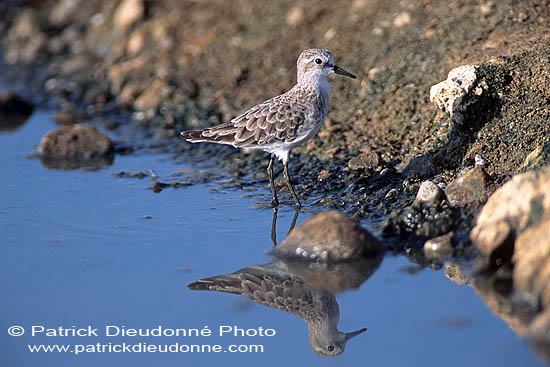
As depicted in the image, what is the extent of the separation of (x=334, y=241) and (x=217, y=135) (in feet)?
8.09

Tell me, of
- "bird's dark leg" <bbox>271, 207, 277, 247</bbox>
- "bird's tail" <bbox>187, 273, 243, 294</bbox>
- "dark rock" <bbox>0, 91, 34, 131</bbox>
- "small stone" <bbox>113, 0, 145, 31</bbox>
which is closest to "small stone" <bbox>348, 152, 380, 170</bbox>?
"bird's dark leg" <bbox>271, 207, 277, 247</bbox>

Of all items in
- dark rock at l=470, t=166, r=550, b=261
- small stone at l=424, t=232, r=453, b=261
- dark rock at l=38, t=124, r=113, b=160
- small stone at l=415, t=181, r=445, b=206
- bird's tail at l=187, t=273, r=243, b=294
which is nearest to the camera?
dark rock at l=470, t=166, r=550, b=261

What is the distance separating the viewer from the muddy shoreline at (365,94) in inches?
266

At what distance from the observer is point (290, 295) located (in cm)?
586

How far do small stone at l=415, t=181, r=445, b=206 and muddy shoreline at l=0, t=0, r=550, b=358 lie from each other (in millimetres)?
26

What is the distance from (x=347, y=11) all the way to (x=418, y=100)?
2.75 meters

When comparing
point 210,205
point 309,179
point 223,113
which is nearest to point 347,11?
point 223,113

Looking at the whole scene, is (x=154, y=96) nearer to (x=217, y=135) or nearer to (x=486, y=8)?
(x=217, y=135)

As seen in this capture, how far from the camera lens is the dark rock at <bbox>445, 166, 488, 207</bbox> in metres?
6.65

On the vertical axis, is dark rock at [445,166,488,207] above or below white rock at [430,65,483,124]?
below

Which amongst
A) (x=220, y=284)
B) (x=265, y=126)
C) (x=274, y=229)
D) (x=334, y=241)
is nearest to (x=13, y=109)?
(x=265, y=126)

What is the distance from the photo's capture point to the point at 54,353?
519 centimetres

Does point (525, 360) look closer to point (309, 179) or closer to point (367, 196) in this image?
point (367, 196)

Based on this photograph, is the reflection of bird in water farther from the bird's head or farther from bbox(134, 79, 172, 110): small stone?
bbox(134, 79, 172, 110): small stone
